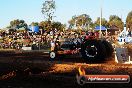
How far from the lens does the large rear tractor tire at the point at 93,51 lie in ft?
50.6

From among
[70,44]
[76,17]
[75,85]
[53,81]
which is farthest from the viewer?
[76,17]

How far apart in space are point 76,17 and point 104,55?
219ft

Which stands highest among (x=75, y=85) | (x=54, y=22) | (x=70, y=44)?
(x=54, y=22)

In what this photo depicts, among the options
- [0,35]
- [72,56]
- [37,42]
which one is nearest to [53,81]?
[72,56]

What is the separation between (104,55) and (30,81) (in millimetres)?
5935

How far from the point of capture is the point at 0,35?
130 ft

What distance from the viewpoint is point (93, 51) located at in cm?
1566

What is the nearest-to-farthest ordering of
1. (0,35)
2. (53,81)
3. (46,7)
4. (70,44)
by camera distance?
(53,81) < (70,44) < (0,35) < (46,7)

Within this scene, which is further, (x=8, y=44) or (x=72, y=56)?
(x=8, y=44)

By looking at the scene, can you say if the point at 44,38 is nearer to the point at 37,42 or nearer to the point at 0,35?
the point at 37,42

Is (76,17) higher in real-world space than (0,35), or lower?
higher

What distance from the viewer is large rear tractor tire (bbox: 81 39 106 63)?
15.4m

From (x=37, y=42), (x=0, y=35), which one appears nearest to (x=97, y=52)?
(x=37, y=42)

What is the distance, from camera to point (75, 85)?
9.62 meters
